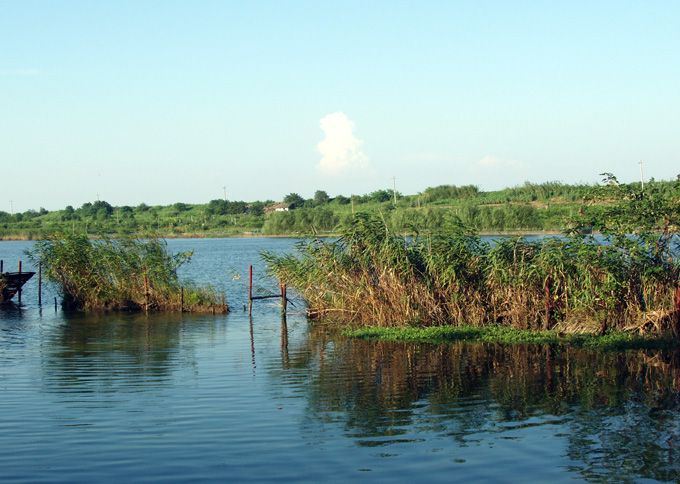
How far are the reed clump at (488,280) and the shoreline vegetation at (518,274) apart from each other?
0.03 meters

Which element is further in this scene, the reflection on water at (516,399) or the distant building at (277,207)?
the distant building at (277,207)

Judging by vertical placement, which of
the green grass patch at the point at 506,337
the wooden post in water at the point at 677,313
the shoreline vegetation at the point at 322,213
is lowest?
the green grass patch at the point at 506,337

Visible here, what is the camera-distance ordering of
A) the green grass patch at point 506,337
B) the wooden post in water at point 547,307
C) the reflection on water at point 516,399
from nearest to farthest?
the reflection on water at point 516,399 < the green grass patch at point 506,337 < the wooden post in water at point 547,307

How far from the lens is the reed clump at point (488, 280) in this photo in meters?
15.6

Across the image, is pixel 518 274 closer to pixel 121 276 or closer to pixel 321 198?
pixel 121 276

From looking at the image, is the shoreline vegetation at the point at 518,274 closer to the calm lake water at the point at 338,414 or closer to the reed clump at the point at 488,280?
the reed clump at the point at 488,280

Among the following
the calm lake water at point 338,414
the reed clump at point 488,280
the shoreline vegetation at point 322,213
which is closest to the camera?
the calm lake water at point 338,414

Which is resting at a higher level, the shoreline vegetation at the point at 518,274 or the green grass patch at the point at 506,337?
the shoreline vegetation at the point at 518,274

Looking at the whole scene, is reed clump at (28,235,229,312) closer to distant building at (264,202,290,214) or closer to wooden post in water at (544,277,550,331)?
wooden post in water at (544,277,550,331)

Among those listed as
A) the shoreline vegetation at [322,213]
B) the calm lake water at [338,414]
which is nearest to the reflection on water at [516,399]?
the calm lake water at [338,414]

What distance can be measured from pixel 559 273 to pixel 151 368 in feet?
33.4

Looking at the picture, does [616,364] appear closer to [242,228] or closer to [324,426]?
[324,426]

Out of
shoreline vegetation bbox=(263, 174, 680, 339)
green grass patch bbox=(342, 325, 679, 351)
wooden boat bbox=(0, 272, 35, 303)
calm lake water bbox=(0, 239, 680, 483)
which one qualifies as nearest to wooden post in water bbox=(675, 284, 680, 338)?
shoreline vegetation bbox=(263, 174, 680, 339)

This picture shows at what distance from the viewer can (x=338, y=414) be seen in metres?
9.89
